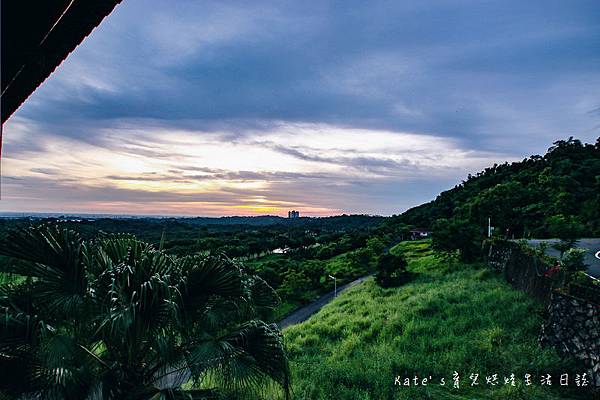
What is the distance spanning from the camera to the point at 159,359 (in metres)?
6.33

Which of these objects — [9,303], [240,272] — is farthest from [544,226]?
[9,303]

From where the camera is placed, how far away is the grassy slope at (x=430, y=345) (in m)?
12.4

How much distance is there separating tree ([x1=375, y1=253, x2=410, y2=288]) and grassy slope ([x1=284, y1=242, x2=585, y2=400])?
649cm

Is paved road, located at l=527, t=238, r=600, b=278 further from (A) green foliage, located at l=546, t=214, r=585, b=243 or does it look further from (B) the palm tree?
(B) the palm tree

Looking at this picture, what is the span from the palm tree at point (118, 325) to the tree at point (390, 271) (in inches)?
1100

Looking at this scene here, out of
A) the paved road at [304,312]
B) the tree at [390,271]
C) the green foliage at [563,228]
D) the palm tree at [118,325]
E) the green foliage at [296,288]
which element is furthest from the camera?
the green foliage at [296,288]

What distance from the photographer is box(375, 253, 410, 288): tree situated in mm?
33156

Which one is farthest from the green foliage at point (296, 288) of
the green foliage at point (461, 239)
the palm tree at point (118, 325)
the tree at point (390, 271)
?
the palm tree at point (118, 325)

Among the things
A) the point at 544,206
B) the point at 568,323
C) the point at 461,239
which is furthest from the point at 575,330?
the point at 544,206

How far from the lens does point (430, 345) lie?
52.6 ft

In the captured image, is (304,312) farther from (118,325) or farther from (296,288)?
(118,325)

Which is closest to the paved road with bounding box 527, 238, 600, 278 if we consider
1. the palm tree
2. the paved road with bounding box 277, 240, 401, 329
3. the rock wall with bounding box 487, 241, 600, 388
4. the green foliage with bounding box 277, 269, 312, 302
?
the rock wall with bounding box 487, 241, 600, 388

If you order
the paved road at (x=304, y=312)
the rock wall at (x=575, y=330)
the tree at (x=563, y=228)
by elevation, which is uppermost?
the tree at (x=563, y=228)

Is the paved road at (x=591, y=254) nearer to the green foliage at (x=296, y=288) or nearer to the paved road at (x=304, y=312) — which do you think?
the paved road at (x=304, y=312)
